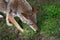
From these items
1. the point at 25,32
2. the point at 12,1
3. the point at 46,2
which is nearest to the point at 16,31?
the point at 25,32

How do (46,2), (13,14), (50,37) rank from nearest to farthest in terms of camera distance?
(50,37), (13,14), (46,2)

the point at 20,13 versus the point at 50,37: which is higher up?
the point at 20,13

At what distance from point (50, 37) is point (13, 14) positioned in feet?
2.88

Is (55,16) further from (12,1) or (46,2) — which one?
(12,1)

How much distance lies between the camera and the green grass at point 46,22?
16.3 ft

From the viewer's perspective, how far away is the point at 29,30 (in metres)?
5.02

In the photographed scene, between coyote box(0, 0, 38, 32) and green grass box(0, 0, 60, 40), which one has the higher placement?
coyote box(0, 0, 38, 32)

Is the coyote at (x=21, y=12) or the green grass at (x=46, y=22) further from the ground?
the coyote at (x=21, y=12)

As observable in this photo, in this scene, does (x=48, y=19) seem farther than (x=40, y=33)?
Yes

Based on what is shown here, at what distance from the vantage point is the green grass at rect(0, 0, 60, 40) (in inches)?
195

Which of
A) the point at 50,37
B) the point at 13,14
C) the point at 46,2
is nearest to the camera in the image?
the point at 50,37

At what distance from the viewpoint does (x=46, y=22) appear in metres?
5.19

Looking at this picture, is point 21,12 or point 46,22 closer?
point 21,12

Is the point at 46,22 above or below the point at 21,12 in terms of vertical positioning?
below
